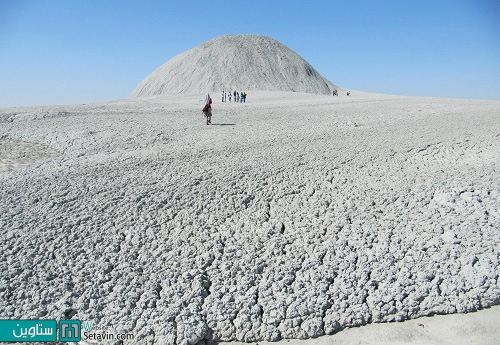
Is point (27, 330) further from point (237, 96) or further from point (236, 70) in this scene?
point (236, 70)

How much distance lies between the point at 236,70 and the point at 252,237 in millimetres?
77913

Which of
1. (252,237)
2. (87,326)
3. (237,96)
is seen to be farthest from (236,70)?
(87,326)

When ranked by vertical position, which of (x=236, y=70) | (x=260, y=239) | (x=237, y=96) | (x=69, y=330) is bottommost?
(x=69, y=330)

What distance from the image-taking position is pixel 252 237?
19.6ft

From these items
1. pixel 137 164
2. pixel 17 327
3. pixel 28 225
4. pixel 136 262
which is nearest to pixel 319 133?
pixel 137 164

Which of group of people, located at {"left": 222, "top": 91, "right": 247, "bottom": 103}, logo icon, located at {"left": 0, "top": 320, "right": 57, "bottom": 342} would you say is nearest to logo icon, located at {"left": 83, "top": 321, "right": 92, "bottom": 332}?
logo icon, located at {"left": 0, "top": 320, "right": 57, "bottom": 342}

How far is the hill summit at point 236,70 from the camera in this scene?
77.4 metres

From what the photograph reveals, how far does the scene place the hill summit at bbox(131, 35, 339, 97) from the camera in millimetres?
77375

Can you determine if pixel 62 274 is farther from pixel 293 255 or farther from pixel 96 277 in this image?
pixel 293 255

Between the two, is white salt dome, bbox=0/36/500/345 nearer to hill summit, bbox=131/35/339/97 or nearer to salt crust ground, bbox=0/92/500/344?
salt crust ground, bbox=0/92/500/344

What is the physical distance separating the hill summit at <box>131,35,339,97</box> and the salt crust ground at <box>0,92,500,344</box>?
67270mm

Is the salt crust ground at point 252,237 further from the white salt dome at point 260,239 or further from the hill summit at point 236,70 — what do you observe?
the hill summit at point 236,70

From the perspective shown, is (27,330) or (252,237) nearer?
(27,330)

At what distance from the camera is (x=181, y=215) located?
6434 millimetres
